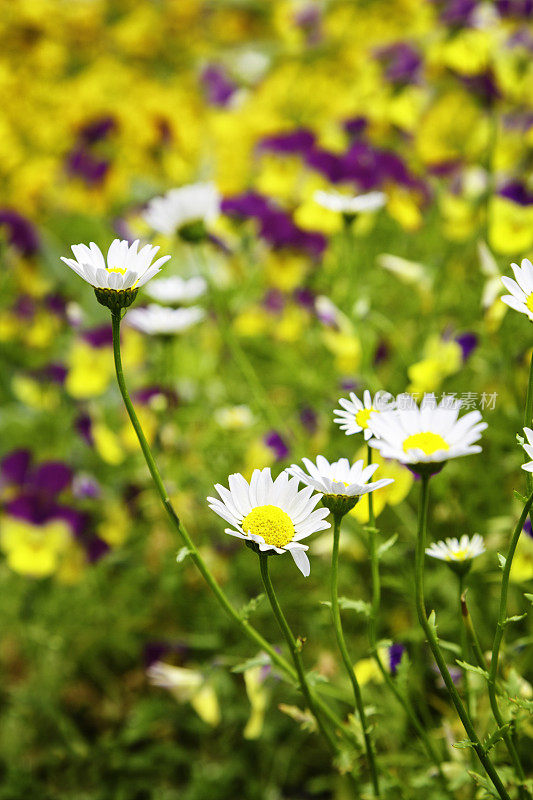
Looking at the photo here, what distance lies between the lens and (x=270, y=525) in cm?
42

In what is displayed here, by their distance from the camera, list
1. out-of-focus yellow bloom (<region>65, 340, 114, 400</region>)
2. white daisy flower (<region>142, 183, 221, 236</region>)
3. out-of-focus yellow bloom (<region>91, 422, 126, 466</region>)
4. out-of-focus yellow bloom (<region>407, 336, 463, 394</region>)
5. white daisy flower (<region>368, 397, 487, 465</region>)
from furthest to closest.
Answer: out-of-focus yellow bloom (<region>65, 340, 114, 400</region>) → out-of-focus yellow bloom (<region>91, 422, 126, 466</region>) → white daisy flower (<region>142, 183, 221, 236</region>) → out-of-focus yellow bloom (<region>407, 336, 463, 394</region>) → white daisy flower (<region>368, 397, 487, 465</region>)

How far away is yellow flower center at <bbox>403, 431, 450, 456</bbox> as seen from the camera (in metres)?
0.39

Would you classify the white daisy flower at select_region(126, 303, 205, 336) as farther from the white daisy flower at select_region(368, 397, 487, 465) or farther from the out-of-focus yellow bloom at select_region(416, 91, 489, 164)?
the out-of-focus yellow bloom at select_region(416, 91, 489, 164)

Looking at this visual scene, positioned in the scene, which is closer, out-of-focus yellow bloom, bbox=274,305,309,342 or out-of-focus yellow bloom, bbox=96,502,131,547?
out-of-focus yellow bloom, bbox=96,502,131,547

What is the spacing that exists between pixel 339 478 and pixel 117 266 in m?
0.20

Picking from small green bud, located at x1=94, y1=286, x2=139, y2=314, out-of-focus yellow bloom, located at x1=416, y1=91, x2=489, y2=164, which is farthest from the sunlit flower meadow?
out-of-focus yellow bloom, located at x1=416, y1=91, x2=489, y2=164

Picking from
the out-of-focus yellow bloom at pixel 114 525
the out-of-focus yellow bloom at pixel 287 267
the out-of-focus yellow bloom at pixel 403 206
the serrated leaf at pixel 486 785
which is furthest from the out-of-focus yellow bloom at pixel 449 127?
the serrated leaf at pixel 486 785

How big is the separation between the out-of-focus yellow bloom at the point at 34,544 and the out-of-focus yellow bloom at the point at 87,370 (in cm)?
26

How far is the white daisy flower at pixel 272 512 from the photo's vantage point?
1.33 feet

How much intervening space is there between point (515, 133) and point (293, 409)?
0.92 m

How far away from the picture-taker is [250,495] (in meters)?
0.45

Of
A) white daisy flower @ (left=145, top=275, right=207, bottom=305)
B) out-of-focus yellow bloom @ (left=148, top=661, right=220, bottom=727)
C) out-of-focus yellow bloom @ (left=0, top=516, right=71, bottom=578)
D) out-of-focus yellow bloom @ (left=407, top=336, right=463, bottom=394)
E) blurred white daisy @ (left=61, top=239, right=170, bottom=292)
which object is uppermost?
blurred white daisy @ (left=61, top=239, right=170, bottom=292)

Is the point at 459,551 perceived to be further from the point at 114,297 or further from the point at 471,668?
the point at 114,297

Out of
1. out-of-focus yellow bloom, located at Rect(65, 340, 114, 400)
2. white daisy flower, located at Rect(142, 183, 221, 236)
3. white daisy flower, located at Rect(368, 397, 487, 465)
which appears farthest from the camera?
out-of-focus yellow bloom, located at Rect(65, 340, 114, 400)
